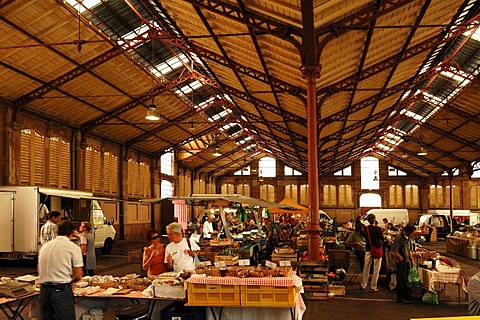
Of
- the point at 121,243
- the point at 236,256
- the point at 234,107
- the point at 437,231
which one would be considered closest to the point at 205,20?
the point at 236,256

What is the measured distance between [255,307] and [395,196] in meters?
40.2

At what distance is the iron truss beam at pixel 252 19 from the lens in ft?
32.8

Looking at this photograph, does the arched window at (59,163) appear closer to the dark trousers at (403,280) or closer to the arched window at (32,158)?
the arched window at (32,158)

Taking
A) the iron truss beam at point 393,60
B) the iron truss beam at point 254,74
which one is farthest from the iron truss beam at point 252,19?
the iron truss beam at point 393,60

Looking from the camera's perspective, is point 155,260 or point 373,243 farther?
point 373,243

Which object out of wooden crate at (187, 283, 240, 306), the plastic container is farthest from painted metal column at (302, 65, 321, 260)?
the plastic container

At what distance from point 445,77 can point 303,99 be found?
33.3ft

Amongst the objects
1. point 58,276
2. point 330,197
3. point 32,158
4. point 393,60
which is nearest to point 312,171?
point 393,60

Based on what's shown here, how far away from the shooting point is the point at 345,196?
4444 centimetres

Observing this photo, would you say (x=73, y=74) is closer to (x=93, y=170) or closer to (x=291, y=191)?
(x=93, y=170)

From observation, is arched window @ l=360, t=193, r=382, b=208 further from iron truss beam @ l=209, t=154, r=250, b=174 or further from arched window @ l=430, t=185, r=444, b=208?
iron truss beam @ l=209, t=154, r=250, b=174

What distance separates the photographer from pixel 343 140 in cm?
2778

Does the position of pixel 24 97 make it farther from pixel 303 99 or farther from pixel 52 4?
pixel 303 99

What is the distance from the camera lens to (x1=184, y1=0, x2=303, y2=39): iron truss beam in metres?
9.99
